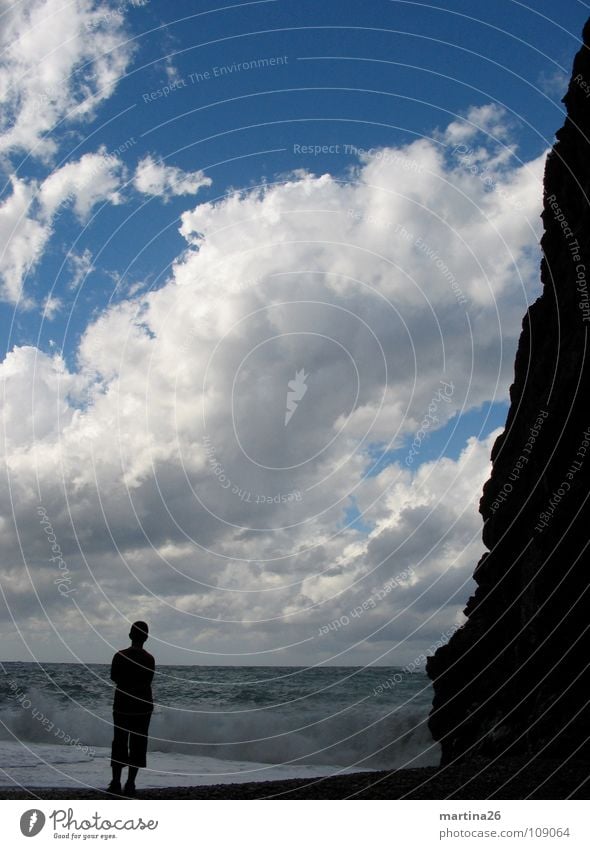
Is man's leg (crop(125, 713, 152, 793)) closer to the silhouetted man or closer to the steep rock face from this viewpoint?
the silhouetted man

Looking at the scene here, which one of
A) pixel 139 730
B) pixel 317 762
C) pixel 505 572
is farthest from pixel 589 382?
pixel 317 762

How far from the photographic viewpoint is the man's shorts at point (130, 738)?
486 inches

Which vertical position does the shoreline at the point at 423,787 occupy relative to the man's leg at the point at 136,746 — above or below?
below

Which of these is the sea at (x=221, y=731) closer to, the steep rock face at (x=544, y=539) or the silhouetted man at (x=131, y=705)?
the silhouetted man at (x=131, y=705)

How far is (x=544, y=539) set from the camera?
1867 centimetres

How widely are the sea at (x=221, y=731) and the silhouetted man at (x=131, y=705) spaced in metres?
3.28

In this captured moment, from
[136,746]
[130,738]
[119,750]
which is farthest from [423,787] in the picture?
[119,750]

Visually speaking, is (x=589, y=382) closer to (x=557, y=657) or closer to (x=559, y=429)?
(x=559, y=429)

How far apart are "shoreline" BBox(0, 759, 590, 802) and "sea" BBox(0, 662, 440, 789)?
3.33 meters

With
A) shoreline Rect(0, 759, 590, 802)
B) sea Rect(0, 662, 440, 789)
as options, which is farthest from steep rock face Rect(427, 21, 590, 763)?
sea Rect(0, 662, 440, 789)

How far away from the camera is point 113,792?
1242 centimetres

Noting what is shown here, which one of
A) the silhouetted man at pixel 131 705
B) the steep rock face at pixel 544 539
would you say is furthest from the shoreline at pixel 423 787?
the steep rock face at pixel 544 539

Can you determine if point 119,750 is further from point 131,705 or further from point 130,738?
point 131,705

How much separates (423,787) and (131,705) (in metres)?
5.21
